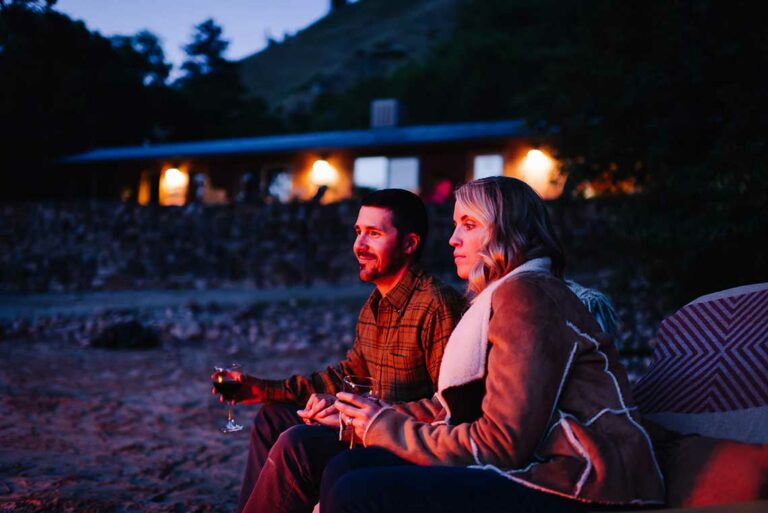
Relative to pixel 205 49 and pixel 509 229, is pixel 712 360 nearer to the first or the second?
pixel 509 229

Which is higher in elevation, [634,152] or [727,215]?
[634,152]

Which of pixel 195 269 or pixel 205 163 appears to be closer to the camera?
pixel 195 269

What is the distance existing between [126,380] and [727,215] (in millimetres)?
6728

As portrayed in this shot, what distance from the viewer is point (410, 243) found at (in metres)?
3.30

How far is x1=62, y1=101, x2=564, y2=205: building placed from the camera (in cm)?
2186

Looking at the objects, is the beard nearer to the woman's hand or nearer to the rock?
the woman's hand

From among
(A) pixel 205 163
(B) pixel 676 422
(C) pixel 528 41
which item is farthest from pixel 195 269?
(C) pixel 528 41

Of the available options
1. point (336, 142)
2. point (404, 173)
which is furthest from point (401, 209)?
point (336, 142)

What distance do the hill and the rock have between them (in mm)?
72721

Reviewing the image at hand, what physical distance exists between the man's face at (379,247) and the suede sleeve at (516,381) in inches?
48.1

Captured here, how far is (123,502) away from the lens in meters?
3.96

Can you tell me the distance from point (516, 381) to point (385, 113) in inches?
982

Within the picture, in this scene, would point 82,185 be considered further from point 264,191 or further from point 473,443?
point 473,443

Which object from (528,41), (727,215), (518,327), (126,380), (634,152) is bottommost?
(126,380)
